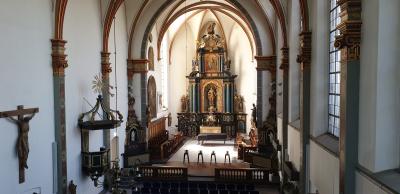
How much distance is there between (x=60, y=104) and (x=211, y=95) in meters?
20.8

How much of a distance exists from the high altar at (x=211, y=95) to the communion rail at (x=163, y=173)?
43.3 ft

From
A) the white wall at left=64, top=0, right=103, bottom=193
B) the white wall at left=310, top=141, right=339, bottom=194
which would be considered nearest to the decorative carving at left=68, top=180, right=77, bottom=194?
the white wall at left=64, top=0, right=103, bottom=193

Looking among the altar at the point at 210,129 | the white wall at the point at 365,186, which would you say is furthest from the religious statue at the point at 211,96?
the white wall at the point at 365,186

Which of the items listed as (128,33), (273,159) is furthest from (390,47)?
(128,33)

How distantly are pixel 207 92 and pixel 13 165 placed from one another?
923 inches

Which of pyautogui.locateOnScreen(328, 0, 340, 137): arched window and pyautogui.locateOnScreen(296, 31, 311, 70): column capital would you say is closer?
pyautogui.locateOnScreen(328, 0, 340, 137): arched window

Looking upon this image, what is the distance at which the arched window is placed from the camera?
945 centimetres

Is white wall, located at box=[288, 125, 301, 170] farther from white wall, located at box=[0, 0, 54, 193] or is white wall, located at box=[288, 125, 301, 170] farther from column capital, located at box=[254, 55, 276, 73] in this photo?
white wall, located at box=[0, 0, 54, 193]

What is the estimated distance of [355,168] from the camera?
22.6ft

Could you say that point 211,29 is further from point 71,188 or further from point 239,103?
point 71,188

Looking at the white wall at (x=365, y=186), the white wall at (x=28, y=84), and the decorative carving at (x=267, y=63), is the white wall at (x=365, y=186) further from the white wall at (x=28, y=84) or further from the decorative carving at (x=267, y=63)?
the decorative carving at (x=267, y=63)

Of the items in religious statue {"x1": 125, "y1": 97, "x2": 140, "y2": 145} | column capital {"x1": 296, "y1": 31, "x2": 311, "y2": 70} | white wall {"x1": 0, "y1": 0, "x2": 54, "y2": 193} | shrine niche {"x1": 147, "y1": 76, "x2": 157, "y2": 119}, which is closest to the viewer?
white wall {"x1": 0, "y1": 0, "x2": 54, "y2": 193}

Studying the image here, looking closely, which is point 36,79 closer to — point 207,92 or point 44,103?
point 44,103

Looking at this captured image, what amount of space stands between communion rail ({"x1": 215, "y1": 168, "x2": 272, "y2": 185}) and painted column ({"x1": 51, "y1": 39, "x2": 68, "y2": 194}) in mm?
7924
